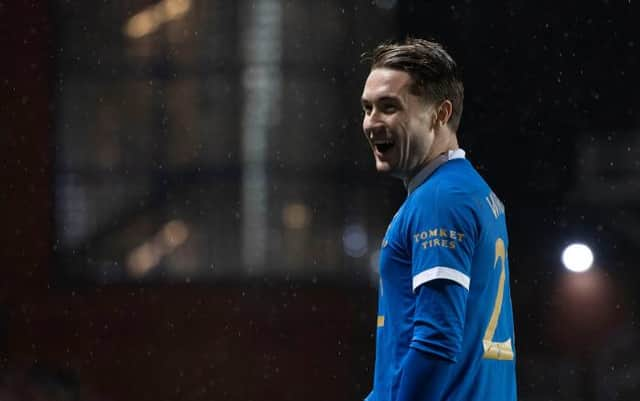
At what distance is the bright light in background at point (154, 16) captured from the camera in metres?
6.99

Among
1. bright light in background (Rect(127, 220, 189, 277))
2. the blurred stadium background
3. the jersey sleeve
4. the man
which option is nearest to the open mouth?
the man

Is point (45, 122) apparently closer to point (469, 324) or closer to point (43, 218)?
point (43, 218)

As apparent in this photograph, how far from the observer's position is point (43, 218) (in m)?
6.93

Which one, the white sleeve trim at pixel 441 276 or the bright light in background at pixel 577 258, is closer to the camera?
the white sleeve trim at pixel 441 276

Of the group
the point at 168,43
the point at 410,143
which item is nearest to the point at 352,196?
the point at 168,43

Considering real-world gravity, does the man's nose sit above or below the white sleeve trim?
above

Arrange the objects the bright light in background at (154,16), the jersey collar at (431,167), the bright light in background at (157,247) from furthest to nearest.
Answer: the bright light in background at (154,16)
the bright light in background at (157,247)
the jersey collar at (431,167)

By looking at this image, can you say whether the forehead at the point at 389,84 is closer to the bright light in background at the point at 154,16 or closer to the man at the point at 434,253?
the man at the point at 434,253

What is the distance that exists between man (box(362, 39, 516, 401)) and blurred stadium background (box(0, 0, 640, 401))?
5.07 metres

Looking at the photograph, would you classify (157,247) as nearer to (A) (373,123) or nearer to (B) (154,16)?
(B) (154,16)

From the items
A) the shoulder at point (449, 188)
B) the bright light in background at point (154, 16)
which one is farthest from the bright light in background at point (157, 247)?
the shoulder at point (449, 188)

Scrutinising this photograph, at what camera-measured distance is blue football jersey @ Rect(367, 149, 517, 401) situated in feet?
4.51

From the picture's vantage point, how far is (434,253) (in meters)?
1.36

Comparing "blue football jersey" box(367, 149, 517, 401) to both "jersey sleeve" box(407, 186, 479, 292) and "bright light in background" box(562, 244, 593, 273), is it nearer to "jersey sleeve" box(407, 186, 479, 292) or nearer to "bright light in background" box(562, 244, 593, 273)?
"jersey sleeve" box(407, 186, 479, 292)
